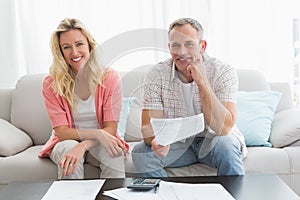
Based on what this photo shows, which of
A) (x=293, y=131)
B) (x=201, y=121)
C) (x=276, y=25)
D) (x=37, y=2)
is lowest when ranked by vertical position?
(x=293, y=131)

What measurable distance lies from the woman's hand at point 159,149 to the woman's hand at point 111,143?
18cm

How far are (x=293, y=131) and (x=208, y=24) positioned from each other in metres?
1.12

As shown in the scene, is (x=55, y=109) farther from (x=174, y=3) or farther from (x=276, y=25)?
(x=276, y=25)

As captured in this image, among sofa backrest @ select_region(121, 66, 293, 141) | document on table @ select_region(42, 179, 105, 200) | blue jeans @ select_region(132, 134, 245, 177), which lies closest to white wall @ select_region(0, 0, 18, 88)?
sofa backrest @ select_region(121, 66, 293, 141)

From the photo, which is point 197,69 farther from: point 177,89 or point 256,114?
point 256,114

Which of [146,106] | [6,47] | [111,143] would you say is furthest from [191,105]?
[6,47]

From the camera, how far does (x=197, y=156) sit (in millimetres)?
2260

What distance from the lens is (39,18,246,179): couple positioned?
7.06ft

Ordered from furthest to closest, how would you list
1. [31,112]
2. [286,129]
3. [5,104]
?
1. [5,104]
2. [31,112]
3. [286,129]

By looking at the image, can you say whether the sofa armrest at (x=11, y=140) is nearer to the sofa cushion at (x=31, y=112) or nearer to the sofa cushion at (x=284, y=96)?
the sofa cushion at (x=31, y=112)

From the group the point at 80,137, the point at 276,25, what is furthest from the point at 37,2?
the point at 276,25

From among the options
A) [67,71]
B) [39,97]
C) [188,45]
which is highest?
[188,45]

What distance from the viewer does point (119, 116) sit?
7.94ft

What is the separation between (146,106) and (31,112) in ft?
2.99
